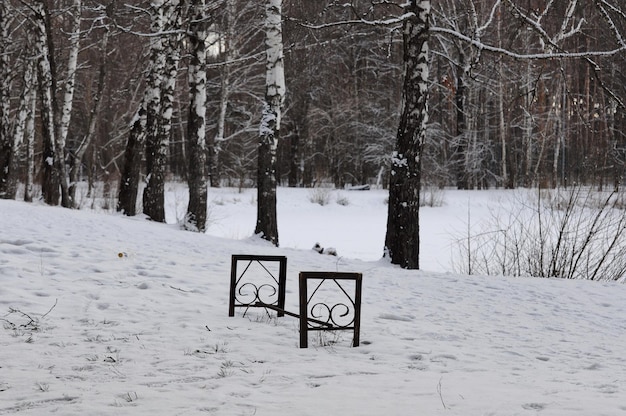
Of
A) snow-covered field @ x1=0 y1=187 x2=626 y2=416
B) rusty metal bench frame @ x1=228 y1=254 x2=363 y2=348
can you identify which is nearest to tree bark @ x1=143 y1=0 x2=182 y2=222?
snow-covered field @ x1=0 y1=187 x2=626 y2=416

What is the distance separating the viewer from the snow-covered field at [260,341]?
2.92 meters

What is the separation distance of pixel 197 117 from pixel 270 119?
1.76m

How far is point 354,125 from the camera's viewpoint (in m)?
25.7

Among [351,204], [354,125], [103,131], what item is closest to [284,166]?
[354,125]

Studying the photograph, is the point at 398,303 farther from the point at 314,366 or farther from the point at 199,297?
the point at 314,366

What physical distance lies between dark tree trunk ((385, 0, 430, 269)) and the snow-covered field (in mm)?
450

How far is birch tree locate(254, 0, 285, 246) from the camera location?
31.7 feet

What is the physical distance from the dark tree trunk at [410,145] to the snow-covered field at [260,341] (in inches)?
17.7

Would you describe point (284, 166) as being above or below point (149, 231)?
above

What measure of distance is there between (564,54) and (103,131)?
2403cm

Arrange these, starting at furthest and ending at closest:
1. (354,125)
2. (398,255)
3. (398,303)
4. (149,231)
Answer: (354,125) < (149,231) < (398,255) < (398,303)

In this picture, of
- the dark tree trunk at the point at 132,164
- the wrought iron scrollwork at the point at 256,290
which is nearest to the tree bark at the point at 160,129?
the dark tree trunk at the point at 132,164

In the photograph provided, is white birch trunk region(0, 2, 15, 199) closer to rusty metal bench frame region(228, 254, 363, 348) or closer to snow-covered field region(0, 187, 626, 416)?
snow-covered field region(0, 187, 626, 416)

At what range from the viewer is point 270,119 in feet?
32.5
